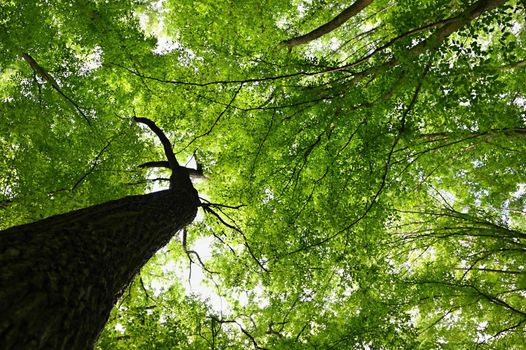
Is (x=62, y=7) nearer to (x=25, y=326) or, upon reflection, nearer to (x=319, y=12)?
(x=319, y=12)

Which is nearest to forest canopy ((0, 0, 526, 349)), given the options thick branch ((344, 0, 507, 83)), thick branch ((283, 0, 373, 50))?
thick branch ((283, 0, 373, 50))

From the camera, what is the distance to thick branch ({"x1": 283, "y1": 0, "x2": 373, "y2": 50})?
500 centimetres

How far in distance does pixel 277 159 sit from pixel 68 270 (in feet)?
14.3

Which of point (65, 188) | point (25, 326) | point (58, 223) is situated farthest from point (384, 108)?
point (65, 188)

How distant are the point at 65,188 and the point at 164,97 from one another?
2.25 m

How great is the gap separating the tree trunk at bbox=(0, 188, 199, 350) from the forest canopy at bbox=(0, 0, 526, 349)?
199 cm

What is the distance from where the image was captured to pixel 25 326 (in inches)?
67.6

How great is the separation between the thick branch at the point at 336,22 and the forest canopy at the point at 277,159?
0.02 meters

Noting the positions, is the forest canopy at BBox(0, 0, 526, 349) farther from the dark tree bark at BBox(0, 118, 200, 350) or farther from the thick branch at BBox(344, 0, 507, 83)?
the dark tree bark at BBox(0, 118, 200, 350)

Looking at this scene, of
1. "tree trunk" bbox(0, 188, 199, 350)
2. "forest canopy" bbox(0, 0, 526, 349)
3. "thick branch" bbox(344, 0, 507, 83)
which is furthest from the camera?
"forest canopy" bbox(0, 0, 526, 349)

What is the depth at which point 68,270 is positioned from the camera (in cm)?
226

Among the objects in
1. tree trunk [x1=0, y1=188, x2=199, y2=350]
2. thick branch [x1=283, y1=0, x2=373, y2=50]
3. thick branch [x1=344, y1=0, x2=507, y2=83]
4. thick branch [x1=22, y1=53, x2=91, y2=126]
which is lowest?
tree trunk [x1=0, y1=188, x2=199, y2=350]

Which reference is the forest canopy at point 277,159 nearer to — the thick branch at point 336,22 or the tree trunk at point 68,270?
the thick branch at point 336,22

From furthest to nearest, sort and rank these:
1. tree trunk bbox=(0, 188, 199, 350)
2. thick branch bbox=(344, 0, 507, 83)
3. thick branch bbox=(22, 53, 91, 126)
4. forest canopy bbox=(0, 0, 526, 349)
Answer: thick branch bbox=(22, 53, 91, 126) < forest canopy bbox=(0, 0, 526, 349) < thick branch bbox=(344, 0, 507, 83) < tree trunk bbox=(0, 188, 199, 350)
